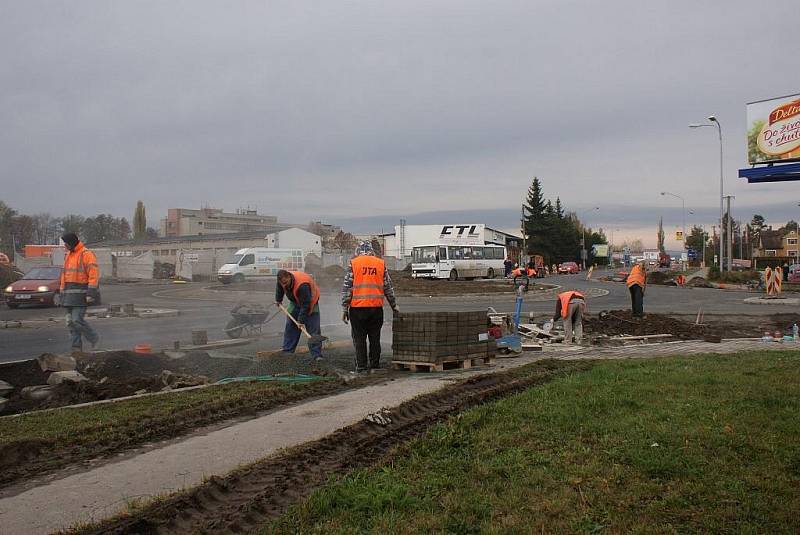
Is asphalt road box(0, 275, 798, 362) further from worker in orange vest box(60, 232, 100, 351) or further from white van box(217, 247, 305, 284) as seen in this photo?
white van box(217, 247, 305, 284)

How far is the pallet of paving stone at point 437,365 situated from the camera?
9836 mm

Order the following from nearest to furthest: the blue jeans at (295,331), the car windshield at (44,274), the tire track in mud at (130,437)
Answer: the tire track in mud at (130,437), the blue jeans at (295,331), the car windshield at (44,274)

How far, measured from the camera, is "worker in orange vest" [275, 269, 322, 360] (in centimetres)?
1080

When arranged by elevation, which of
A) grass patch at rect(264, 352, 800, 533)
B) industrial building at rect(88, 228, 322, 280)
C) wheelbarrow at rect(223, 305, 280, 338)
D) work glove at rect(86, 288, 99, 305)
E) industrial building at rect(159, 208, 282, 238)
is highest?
industrial building at rect(159, 208, 282, 238)

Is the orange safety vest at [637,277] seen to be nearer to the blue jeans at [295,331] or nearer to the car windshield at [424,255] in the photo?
the blue jeans at [295,331]

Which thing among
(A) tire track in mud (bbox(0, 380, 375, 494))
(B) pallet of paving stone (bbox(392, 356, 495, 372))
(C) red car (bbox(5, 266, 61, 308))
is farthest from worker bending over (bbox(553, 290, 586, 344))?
(C) red car (bbox(5, 266, 61, 308))

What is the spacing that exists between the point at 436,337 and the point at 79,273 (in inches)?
261

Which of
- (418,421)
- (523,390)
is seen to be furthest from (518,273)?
(418,421)

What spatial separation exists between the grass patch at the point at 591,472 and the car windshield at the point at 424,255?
1653 inches

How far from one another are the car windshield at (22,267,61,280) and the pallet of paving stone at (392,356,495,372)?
1915 cm

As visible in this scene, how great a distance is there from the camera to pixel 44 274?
24.6 meters

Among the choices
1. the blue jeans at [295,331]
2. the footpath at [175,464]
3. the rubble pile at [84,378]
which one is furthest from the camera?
the blue jeans at [295,331]

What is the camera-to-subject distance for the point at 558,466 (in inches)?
188

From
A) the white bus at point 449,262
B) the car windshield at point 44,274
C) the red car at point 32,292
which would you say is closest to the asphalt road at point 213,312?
the red car at point 32,292
